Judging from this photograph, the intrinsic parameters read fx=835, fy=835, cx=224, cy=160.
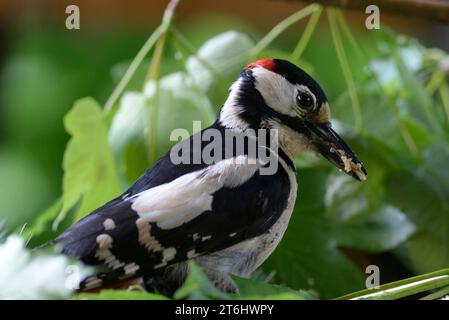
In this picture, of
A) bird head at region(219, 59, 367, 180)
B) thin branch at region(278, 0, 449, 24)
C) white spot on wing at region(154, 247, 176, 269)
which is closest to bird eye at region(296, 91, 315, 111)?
bird head at region(219, 59, 367, 180)

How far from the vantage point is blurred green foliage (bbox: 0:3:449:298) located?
0.58 m

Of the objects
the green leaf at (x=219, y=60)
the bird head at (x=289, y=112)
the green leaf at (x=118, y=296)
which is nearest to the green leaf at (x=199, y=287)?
the green leaf at (x=118, y=296)

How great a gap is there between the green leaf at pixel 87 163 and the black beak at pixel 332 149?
141mm

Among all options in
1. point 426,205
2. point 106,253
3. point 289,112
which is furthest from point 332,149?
point 426,205

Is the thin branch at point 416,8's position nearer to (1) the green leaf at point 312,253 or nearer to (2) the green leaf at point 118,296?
(1) the green leaf at point 312,253

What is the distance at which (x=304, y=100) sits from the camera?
47 centimetres

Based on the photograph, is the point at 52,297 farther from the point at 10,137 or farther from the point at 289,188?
the point at 10,137

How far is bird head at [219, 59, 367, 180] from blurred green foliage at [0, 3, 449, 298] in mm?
111

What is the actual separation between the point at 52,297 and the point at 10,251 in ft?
0.11

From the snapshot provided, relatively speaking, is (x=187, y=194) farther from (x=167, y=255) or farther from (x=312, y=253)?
(x=312, y=253)

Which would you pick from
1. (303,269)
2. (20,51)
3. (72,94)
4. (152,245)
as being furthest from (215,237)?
(20,51)

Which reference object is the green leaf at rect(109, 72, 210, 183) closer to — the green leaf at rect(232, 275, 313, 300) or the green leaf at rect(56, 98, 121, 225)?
the green leaf at rect(56, 98, 121, 225)

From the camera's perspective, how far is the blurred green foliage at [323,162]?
58cm

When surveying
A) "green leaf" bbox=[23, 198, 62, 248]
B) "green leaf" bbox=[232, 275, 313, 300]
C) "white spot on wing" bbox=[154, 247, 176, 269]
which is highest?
"white spot on wing" bbox=[154, 247, 176, 269]
